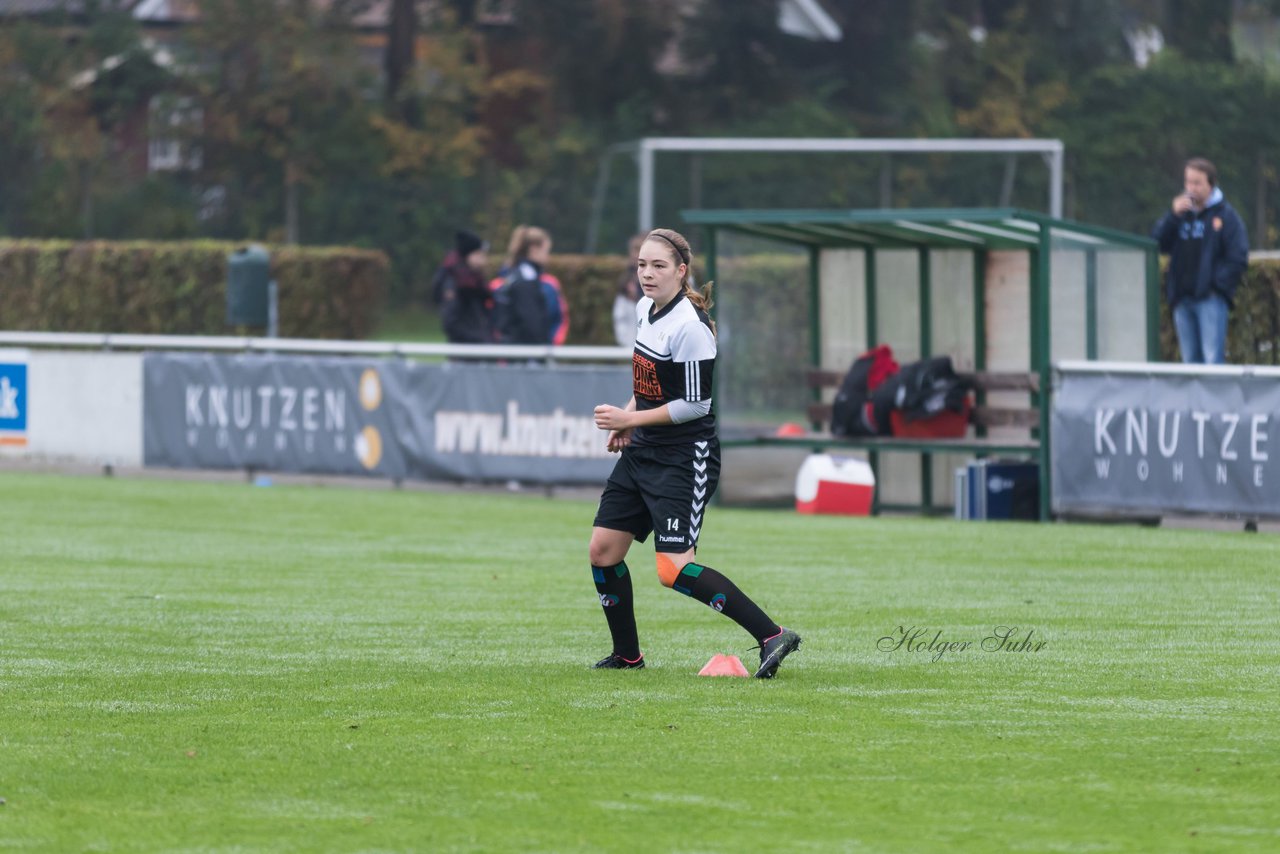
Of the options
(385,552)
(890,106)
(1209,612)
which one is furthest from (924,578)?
(890,106)

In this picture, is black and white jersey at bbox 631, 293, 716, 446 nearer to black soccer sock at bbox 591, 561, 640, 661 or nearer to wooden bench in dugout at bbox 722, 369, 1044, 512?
black soccer sock at bbox 591, 561, 640, 661

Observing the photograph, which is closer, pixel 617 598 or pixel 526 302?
pixel 617 598

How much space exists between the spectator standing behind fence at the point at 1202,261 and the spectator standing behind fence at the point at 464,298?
230 inches

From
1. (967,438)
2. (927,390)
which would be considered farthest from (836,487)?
(967,438)

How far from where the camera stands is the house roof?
15291 mm

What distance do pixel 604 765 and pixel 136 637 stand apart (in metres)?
3.66

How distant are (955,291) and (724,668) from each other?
9361mm

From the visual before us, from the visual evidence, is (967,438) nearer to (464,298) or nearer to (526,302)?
(526,302)

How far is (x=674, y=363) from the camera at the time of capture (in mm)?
8031

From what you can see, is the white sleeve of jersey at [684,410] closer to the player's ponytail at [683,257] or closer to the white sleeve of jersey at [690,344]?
the white sleeve of jersey at [690,344]

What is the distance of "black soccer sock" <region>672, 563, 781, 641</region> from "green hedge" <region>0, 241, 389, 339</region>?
2262 centimetres

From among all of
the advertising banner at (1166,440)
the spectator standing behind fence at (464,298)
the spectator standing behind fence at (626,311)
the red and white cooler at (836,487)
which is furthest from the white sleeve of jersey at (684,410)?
the spectator standing behind fence at (464,298)

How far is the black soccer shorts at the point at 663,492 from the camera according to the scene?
8016mm

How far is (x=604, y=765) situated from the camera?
6.36 metres
